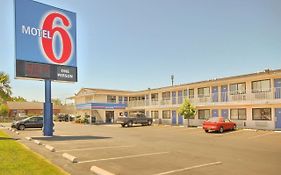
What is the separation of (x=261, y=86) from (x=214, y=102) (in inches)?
228

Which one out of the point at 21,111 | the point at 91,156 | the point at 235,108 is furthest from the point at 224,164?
the point at 21,111

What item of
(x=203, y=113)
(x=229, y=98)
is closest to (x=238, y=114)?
(x=229, y=98)

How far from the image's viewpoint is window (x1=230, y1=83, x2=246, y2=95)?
32237mm

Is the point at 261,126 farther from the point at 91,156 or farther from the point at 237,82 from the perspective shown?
the point at 91,156

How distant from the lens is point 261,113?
2991 centimetres

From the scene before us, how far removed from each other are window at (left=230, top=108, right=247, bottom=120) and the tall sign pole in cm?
1842

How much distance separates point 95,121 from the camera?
51.0m

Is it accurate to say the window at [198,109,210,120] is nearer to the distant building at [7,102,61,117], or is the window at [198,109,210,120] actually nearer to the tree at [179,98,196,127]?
the tree at [179,98,196,127]

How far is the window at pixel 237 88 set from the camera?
32.2 m

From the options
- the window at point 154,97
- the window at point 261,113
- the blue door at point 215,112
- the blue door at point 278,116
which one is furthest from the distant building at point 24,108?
the blue door at point 278,116

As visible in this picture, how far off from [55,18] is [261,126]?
22.2 m

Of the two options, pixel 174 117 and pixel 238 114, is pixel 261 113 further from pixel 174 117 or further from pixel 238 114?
pixel 174 117

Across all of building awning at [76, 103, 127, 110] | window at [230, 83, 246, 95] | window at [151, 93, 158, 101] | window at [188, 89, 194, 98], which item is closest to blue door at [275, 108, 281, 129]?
window at [230, 83, 246, 95]

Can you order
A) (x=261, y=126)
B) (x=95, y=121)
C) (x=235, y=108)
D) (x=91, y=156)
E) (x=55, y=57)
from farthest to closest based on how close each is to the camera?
1. (x=95, y=121)
2. (x=235, y=108)
3. (x=261, y=126)
4. (x=55, y=57)
5. (x=91, y=156)
